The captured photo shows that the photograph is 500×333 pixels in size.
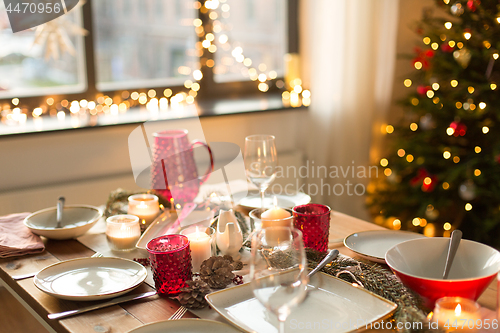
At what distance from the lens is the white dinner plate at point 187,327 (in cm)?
72

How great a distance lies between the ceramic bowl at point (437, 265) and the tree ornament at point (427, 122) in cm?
151

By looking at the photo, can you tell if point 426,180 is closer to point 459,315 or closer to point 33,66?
point 459,315

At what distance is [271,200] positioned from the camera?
1366mm

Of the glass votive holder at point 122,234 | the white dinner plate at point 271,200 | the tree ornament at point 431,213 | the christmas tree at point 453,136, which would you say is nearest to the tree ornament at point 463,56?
the christmas tree at point 453,136

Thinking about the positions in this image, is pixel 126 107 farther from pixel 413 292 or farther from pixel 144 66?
pixel 413 292

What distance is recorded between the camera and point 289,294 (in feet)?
1.99

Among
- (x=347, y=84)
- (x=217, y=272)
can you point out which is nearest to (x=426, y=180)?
(x=347, y=84)

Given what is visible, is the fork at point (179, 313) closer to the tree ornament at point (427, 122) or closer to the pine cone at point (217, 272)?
the pine cone at point (217, 272)

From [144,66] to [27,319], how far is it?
1355 mm

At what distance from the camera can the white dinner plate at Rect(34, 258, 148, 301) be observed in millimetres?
828

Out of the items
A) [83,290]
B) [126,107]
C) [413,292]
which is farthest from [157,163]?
[126,107]

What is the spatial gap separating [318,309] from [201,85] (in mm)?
2092

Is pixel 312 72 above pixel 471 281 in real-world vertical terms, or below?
above

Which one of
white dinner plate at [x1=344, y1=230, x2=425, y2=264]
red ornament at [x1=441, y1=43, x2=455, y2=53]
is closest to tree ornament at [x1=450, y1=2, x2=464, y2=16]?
red ornament at [x1=441, y1=43, x2=455, y2=53]
